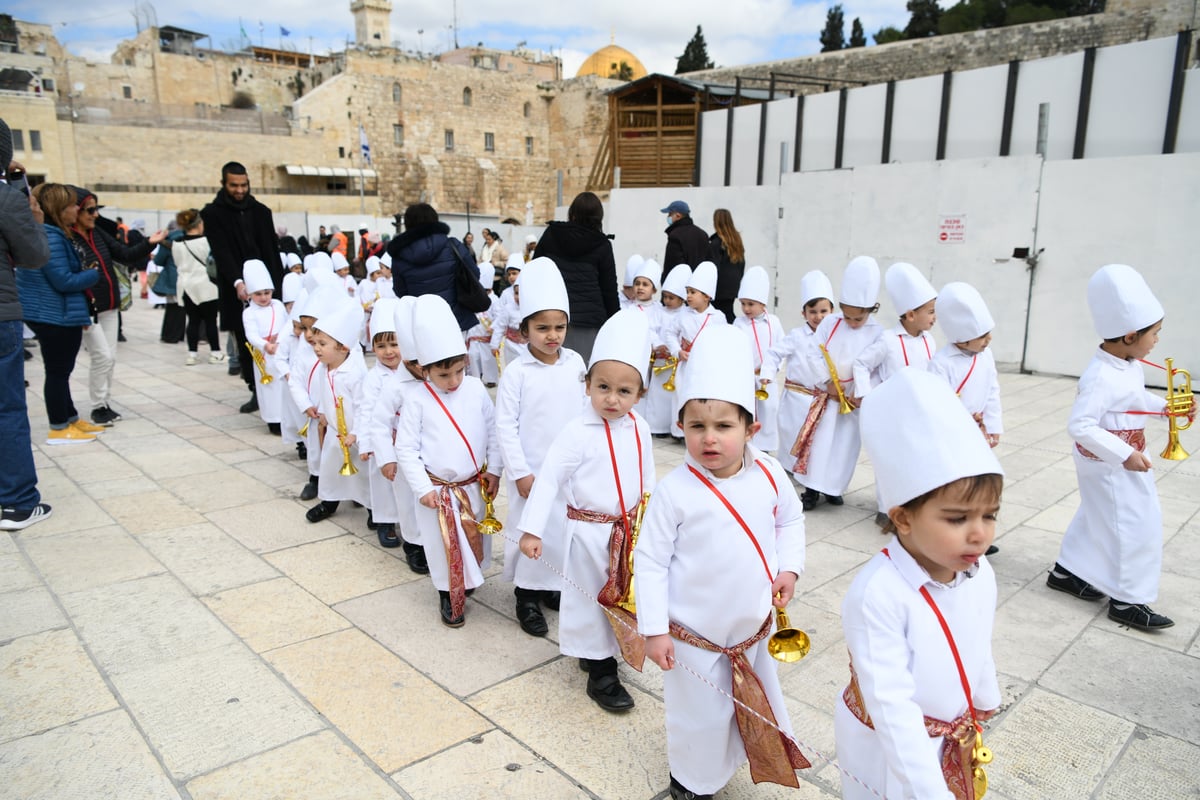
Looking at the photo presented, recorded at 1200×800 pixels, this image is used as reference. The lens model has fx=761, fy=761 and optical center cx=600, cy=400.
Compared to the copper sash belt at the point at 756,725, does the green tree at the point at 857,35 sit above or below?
above

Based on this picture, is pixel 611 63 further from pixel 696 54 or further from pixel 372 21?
pixel 372 21

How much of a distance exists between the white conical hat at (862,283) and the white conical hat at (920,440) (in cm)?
335

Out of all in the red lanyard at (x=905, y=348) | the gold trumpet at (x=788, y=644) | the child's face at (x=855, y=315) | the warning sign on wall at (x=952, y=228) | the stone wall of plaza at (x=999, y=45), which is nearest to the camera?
the gold trumpet at (x=788, y=644)

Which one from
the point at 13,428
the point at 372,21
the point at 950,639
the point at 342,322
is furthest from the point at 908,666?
the point at 372,21

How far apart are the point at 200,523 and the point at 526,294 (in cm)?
279

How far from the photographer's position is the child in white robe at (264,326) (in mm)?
6781

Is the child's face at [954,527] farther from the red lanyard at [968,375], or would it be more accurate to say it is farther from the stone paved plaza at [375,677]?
the red lanyard at [968,375]

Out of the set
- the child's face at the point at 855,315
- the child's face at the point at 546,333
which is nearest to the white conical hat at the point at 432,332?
the child's face at the point at 546,333

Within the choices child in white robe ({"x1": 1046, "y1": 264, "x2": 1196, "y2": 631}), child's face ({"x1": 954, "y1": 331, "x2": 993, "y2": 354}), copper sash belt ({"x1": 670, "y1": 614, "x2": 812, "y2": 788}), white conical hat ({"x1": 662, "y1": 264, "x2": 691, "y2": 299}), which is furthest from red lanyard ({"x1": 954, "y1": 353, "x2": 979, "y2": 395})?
white conical hat ({"x1": 662, "y1": 264, "x2": 691, "y2": 299})

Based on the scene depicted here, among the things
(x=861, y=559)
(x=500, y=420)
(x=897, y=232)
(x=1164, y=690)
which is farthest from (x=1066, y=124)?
(x=500, y=420)

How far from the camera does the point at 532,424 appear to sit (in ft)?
12.0

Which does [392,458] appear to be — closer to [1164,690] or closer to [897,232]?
[1164,690]

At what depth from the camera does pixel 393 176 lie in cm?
4309

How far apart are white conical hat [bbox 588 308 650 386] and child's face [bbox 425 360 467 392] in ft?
3.00
